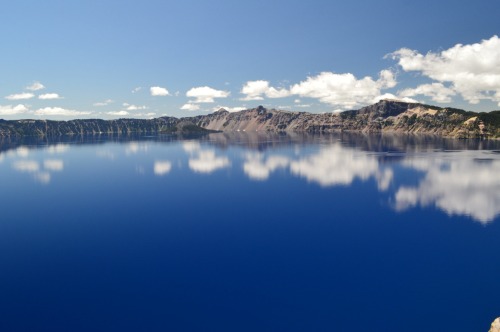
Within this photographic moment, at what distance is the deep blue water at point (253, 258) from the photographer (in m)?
36.2

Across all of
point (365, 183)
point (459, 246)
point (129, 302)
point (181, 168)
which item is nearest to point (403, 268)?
point (459, 246)

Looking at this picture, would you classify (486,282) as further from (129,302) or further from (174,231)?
(174,231)

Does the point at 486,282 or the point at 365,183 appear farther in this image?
the point at 365,183

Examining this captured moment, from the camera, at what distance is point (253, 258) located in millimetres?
51375

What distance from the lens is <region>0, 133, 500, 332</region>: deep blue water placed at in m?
36.2

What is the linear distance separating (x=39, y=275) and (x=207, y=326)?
28.2 meters

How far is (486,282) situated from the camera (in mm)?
42844

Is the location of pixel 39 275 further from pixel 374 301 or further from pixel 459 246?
pixel 459 246

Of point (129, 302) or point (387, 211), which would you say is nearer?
point (129, 302)

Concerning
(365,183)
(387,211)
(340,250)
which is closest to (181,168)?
(365,183)

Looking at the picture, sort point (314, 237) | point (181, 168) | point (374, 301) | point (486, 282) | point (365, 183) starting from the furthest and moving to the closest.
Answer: point (181, 168) < point (365, 183) < point (314, 237) < point (486, 282) < point (374, 301)

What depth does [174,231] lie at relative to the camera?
2584 inches

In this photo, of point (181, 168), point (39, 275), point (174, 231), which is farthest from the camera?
point (181, 168)

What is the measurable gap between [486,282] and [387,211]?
37.1 metres
